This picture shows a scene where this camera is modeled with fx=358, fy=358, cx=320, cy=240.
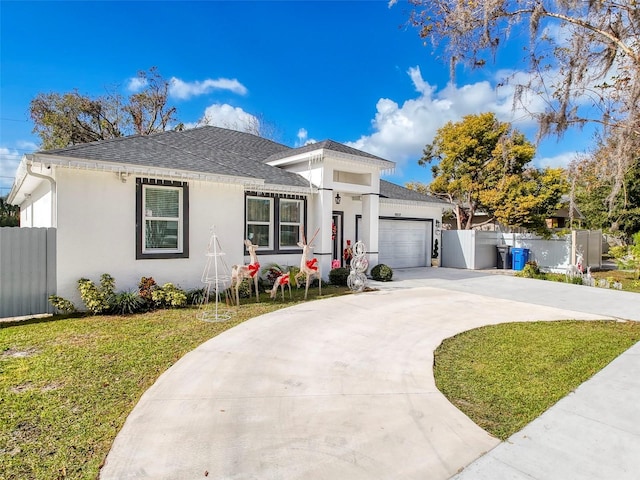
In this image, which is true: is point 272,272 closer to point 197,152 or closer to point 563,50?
point 197,152

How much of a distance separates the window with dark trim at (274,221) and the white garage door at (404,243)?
4.67 m

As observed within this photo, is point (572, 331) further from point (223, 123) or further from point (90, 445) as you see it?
point (223, 123)

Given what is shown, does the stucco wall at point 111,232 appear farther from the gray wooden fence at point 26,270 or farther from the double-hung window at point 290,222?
the double-hung window at point 290,222

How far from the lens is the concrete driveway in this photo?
9.18 feet

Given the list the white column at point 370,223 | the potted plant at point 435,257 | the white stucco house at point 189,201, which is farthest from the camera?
the potted plant at point 435,257

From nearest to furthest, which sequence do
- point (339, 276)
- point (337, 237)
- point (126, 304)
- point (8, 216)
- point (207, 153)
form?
point (126, 304)
point (207, 153)
point (339, 276)
point (337, 237)
point (8, 216)

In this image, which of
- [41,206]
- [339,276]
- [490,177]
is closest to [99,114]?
[41,206]

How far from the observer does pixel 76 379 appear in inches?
170

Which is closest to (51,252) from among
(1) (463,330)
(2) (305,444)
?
(2) (305,444)

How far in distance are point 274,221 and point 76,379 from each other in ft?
26.0

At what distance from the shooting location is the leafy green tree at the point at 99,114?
24391 mm

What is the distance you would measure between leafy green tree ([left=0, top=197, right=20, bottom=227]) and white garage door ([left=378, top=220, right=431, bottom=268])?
22.1 meters

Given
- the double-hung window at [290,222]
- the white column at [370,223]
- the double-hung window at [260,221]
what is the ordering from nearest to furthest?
the double-hung window at [260,221], the double-hung window at [290,222], the white column at [370,223]

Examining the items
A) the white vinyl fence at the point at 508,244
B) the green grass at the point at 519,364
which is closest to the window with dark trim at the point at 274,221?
the green grass at the point at 519,364
